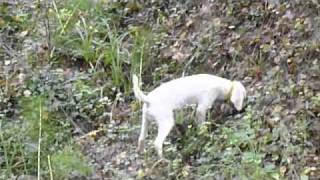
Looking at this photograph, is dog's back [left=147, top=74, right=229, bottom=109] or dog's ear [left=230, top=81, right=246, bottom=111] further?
dog's ear [left=230, top=81, right=246, bottom=111]

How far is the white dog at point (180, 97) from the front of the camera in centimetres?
471

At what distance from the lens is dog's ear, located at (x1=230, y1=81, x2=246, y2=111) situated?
193 inches

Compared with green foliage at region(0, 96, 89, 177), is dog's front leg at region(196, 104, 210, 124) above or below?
above

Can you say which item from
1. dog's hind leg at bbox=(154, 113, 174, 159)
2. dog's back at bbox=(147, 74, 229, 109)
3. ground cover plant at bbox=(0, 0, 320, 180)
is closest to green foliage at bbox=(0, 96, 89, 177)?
ground cover plant at bbox=(0, 0, 320, 180)

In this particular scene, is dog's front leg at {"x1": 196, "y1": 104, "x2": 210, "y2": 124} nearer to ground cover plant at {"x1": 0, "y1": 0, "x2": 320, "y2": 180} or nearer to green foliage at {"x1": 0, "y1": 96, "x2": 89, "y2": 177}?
ground cover plant at {"x1": 0, "y1": 0, "x2": 320, "y2": 180}

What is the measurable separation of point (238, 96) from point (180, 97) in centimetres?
37

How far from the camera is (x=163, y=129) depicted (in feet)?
15.4

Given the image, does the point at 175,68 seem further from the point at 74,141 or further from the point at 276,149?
the point at 276,149

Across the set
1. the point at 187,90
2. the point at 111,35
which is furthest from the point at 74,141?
the point at 111,35

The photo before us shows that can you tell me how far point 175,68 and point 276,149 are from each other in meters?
1.36

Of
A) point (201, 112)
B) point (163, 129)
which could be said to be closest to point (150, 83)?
point (201, 112)

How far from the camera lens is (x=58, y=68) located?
19.7 feet

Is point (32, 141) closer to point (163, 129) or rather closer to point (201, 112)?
point (163, 129)

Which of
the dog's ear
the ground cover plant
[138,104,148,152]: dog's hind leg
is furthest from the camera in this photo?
the dog's ear
